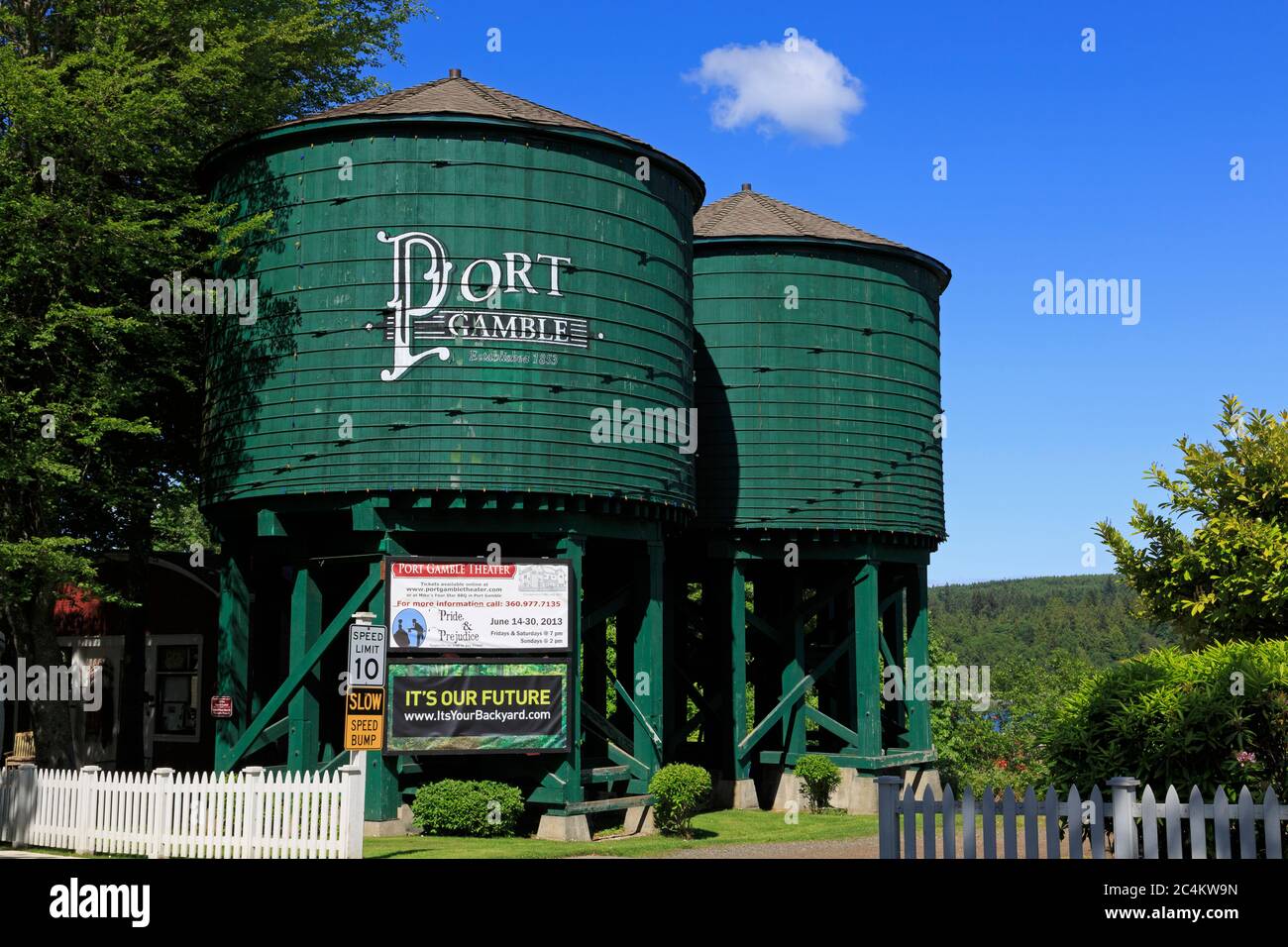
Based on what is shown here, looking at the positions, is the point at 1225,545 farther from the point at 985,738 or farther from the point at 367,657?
the point at 985,738

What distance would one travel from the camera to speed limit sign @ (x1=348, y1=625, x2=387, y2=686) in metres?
15.5

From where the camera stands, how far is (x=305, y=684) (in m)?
22.5

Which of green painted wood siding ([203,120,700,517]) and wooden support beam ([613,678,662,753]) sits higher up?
green painted wood siding ([203,120,700,517])

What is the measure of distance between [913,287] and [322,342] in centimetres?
1474

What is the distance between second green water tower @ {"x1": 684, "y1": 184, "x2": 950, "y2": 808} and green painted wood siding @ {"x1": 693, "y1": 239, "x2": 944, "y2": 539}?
3cm

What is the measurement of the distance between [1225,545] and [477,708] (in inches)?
480

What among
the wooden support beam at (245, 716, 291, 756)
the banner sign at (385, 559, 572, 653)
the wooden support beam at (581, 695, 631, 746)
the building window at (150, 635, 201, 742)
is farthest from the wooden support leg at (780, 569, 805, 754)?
the building window at (150, 635, 201, 742)

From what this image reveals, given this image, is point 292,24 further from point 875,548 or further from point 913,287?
point 875,548

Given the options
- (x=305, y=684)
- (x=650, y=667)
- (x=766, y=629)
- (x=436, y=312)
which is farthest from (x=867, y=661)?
(x=436, y=312)

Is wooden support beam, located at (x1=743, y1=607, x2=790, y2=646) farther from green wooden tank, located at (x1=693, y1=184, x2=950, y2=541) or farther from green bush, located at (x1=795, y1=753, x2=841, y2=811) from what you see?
green bush, located at (x1=795, y1=753, x2=841, y2=811)

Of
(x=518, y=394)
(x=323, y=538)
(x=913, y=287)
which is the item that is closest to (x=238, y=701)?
(x=323, y=538)

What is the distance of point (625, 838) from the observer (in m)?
22.0
